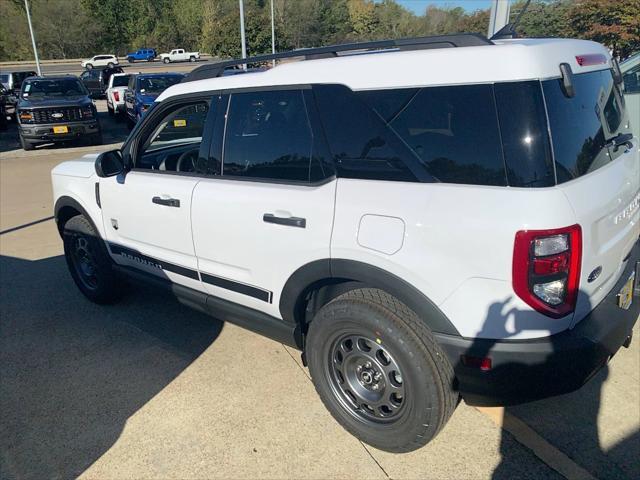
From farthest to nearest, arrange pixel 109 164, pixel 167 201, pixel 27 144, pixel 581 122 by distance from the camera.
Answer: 1. pixel 27 144
2. pixel 109 164
3. pixel 167 201
4. pixel 581 122

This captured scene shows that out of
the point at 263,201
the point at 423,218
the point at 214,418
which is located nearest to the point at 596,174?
the point at 423,218

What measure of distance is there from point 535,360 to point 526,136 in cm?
90

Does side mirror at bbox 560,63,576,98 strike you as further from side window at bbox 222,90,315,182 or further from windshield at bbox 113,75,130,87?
windshield at bbox 113,75,130,87

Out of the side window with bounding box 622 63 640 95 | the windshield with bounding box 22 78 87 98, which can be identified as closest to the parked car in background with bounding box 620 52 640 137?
the side window with bounding box 622 63 640 95

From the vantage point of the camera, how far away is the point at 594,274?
2.15m

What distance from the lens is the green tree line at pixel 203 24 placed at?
4926 cm

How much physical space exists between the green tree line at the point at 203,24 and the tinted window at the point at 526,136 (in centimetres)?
3717

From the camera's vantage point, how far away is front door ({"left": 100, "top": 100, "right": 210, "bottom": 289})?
3217 millimetres

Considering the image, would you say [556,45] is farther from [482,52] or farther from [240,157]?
[240,157]

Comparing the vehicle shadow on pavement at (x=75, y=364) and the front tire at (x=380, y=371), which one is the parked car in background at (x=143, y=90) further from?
the front tire at (x=380, y=371)

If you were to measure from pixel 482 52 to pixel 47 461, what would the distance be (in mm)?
2878

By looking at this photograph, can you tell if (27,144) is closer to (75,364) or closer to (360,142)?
(75,364)

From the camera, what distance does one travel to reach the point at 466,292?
204 cm

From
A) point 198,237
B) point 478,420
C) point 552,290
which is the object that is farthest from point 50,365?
point 552,290
